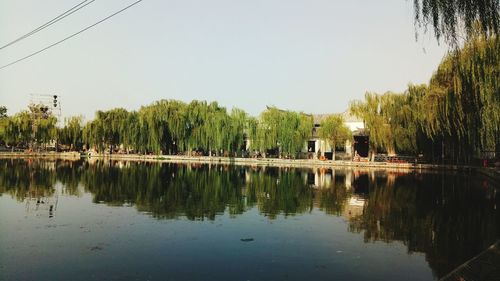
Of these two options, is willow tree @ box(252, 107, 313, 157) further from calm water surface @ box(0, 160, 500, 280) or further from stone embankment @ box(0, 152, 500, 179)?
calm water surface @ box(0, 160, 500, 280)

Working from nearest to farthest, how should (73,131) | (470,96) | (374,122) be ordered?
1. (470,96)
2. (374,122)
3. (73,131)

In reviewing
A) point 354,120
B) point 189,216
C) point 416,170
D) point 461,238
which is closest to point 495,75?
point 461,238

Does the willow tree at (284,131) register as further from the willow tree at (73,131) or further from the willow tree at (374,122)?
the willow tree at (73,131)

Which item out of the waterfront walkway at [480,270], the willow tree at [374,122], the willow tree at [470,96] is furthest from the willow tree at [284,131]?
the waterfront walkway at [480,270]

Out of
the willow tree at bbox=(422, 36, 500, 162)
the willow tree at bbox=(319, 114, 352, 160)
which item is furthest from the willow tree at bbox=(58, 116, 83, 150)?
the willow tree at bbox=(422, 36, 500, 162)

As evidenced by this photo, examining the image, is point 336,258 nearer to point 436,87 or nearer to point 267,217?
point 267,217

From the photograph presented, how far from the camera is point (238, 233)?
38.9ft

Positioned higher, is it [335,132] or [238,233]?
[335,132]

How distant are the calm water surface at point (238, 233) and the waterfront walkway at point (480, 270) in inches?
22.8

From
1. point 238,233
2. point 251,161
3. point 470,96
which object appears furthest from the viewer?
point 251,161

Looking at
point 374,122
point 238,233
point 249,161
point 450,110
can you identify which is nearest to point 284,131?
point 249,161

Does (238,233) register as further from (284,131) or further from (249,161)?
(284,131)

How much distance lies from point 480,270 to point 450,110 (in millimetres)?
19386

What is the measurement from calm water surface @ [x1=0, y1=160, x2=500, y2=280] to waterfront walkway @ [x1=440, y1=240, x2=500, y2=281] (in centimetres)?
58
